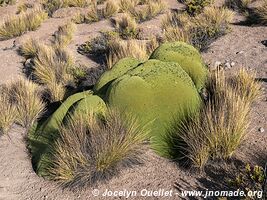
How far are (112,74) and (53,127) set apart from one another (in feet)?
4.56

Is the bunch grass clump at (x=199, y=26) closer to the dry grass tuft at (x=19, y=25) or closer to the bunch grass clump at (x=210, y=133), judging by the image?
the bunch grass clump at (x=210, y=133)

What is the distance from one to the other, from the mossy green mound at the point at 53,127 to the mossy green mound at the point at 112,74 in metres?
0.34

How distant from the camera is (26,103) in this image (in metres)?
6.78

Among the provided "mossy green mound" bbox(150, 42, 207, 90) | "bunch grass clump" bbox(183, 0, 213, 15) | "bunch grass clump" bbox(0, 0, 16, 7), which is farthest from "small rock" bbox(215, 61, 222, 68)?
"bunch grass clump" bbox(0, 0, 16, 7)

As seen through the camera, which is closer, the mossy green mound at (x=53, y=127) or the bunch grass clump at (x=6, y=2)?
the mossy green mound at (x=53, y=127)

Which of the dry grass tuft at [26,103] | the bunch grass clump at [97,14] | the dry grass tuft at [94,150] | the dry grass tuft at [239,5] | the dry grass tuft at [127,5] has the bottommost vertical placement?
the bunch grass clump at [97,14]

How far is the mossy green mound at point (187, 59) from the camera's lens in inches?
255

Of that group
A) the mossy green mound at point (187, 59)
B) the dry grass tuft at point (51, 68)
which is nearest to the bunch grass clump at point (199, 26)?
the mossy green mound at point (187, 59)

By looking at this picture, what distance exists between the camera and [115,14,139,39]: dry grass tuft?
10859 mm

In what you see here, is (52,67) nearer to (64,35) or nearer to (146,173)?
(64,35)

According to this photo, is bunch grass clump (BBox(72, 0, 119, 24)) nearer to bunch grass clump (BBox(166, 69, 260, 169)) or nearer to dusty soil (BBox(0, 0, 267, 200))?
dusty soil (BBox(0, 0, 267, 200))

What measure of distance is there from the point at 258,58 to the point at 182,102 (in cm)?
330

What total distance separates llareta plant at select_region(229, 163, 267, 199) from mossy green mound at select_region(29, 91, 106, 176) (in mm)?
2061

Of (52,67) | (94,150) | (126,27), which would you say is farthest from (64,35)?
(94,150)
